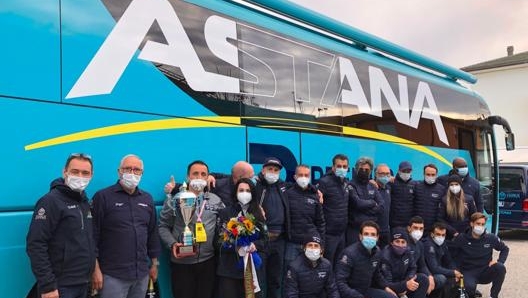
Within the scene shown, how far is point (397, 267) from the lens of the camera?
19.3ft

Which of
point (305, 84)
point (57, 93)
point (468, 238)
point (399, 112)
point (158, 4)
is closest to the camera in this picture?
point (57, 93)

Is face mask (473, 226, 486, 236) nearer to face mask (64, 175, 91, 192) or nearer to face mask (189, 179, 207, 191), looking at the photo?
face mask (189, 179, 207, 191)

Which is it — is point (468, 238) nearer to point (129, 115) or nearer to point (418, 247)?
point (418, 247)

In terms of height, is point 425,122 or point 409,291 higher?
point 425,122

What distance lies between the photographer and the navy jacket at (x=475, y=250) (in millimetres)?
6715

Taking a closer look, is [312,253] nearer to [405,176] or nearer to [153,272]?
[153,272]

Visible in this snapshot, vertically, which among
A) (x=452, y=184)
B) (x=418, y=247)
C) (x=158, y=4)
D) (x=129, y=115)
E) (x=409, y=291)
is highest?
(x=158, y=4)

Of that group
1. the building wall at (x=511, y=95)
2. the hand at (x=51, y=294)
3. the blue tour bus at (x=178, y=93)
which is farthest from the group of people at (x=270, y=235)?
the building wall at (x=511, y=95)

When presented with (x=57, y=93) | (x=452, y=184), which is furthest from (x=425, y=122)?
(x=57, y=93)

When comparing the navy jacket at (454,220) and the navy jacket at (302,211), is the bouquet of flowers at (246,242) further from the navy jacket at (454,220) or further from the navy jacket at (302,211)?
the navy jacket at (454,220)

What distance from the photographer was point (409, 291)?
5.83 m

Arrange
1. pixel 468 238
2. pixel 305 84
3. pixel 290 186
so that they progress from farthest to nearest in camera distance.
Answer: pixel 468 238 → pixel 305 84 → pixel 290 186

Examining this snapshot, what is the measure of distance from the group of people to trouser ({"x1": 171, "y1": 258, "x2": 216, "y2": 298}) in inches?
0.4

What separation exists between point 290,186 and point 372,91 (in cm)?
234
